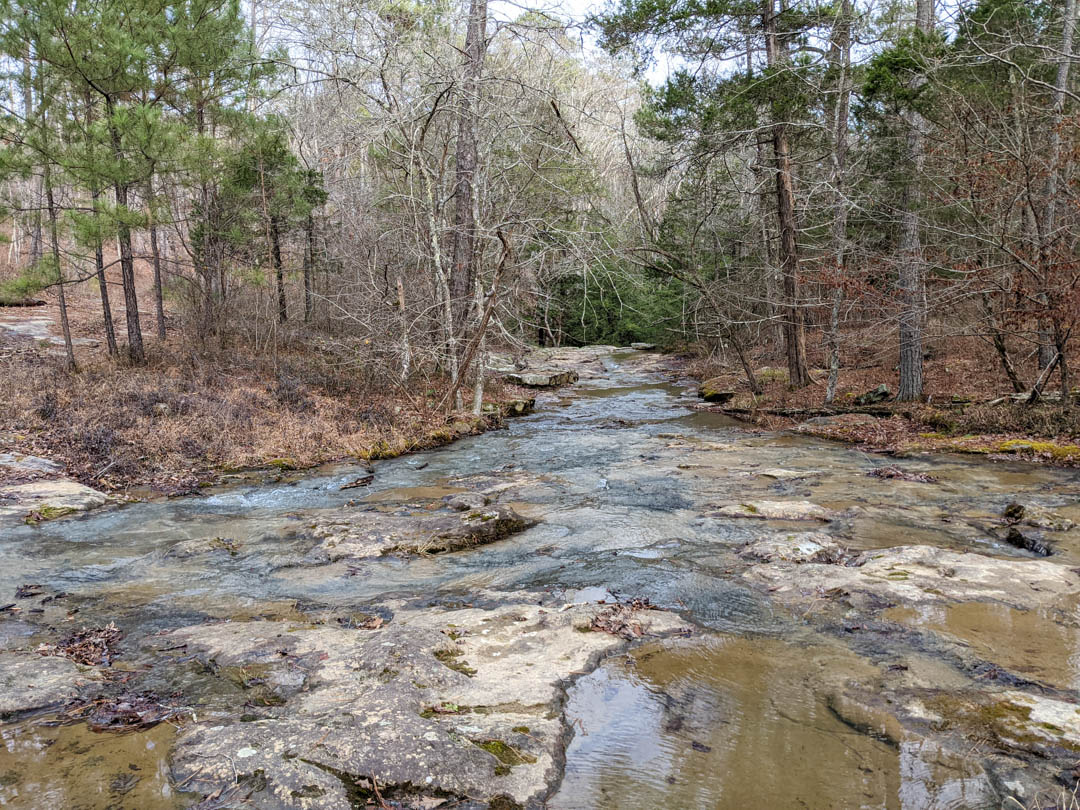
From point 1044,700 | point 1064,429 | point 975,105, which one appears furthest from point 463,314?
point 1044,700

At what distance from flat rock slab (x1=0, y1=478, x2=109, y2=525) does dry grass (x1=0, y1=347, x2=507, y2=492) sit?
24.4 inches

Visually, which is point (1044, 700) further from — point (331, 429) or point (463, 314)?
point (463, 314)

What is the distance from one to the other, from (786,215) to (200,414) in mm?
13053

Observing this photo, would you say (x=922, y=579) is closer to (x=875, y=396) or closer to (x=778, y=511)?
(x=778, y=511)

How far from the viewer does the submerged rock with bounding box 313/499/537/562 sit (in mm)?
6848

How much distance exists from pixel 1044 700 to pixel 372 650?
382 cm

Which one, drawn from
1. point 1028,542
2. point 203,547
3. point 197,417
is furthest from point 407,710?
point 197,417

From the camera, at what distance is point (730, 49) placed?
15.2 m

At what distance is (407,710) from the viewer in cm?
359

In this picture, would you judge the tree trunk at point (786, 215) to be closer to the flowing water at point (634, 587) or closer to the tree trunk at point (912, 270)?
the tree trunk at point (912, 270)

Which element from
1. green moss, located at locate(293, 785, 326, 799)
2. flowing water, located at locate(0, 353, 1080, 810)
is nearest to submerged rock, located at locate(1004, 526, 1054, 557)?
flowing water, located at locate(0, 353, 1080, 810)

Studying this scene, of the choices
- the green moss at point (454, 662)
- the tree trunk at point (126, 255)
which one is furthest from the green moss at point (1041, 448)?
the tree trunk at point (126, 255)

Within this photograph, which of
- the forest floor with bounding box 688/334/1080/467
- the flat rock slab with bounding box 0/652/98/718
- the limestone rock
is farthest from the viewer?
the limestone rock

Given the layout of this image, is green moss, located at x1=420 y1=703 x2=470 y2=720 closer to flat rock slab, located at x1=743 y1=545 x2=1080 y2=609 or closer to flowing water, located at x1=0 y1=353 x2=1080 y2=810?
flowing water, located at x1=0 y1=353 x2=1080 y2=810
